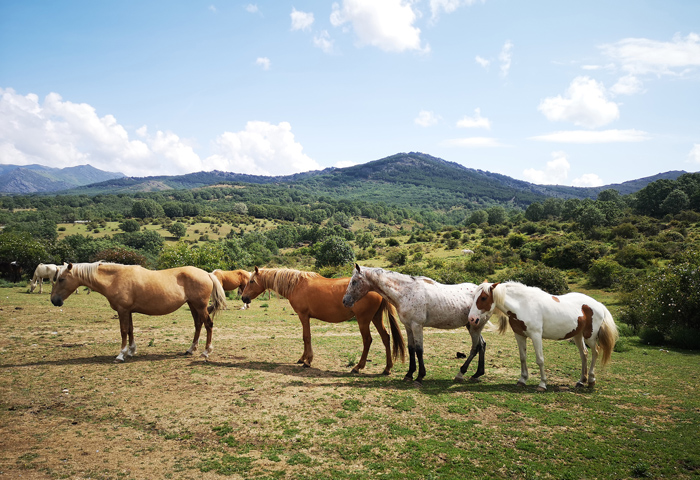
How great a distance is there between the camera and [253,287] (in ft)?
38.6

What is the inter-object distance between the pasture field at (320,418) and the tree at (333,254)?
4706 centimetres

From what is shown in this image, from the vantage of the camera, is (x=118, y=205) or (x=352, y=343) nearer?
(x=352, y=343)

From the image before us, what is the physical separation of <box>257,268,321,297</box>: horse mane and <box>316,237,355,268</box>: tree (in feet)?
155

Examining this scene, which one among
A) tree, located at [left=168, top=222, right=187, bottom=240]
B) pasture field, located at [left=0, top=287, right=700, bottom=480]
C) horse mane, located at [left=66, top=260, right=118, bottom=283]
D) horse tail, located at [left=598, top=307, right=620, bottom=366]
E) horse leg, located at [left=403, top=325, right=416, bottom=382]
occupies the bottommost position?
pasture field, located at [left=0, top=287, right=700, bottom=480]

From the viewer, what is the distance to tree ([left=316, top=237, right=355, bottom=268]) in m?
59.7

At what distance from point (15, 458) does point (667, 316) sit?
861 inches

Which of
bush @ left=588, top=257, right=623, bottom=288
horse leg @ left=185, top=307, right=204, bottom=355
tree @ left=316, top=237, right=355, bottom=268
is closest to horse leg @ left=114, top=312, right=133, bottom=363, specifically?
horse leg @ left=185, top=307, right=204, bottom=355

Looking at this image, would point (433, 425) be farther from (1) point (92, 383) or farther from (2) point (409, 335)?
(1) point (92, 383)

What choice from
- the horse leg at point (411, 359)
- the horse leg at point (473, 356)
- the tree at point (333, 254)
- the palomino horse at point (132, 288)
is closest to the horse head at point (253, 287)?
the palomino horse at point (132, 288)

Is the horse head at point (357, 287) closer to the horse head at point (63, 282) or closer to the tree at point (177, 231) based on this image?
the horse head at point (63, 282)

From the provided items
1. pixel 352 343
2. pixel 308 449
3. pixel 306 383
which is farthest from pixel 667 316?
pixel 308 449

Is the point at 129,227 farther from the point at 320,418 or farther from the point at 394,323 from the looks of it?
the point at 320,418

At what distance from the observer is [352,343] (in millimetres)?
14453

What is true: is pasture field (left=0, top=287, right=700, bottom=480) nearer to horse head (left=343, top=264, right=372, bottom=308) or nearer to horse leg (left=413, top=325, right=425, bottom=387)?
horse leg (left=413, top=325, right=425, bottom=387)
